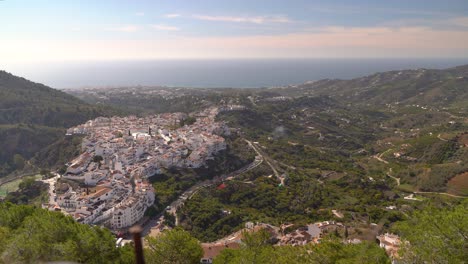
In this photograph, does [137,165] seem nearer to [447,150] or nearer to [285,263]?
[285,263]

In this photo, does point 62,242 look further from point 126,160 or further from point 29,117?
point 29,117

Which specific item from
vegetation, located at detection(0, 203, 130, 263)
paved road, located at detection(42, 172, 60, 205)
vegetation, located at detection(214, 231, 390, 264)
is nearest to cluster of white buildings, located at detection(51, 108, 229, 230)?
paved road, located at detection(42, 172, 60, 205)

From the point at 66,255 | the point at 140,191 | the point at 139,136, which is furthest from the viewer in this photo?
the point at 139,136

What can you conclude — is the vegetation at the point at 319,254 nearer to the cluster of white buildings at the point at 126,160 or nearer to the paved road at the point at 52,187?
the cluster of white buildings at the point at 126,160

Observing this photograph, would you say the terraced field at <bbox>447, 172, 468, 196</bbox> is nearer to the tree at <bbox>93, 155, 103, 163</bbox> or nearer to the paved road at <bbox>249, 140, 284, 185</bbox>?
the paved road at <bbox>249, 140, 284, 185</bbox>

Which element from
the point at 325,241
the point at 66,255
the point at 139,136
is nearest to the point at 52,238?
the point at 66,255
